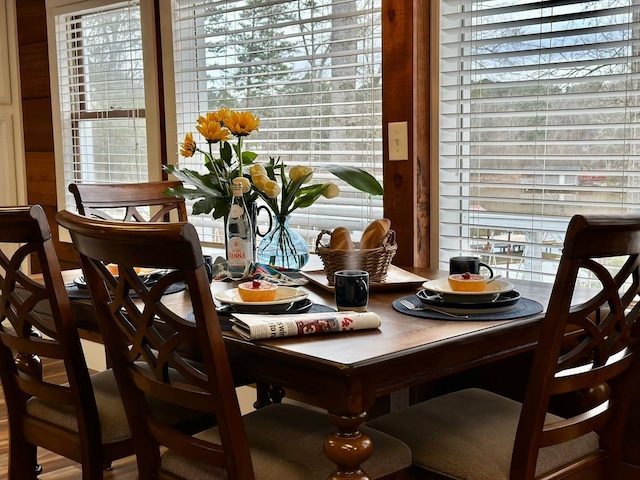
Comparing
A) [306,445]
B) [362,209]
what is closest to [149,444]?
[306,445]

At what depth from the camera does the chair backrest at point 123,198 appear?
2.91 m

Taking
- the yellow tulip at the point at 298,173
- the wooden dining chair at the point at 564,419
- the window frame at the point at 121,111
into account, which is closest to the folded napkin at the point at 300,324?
the wooden dining chair at the point at 564,419

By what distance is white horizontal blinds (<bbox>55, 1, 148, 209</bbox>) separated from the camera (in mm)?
3992

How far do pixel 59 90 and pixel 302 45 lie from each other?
1.80 meters

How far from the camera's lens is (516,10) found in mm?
2580

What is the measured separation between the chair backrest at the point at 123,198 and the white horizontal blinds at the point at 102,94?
38.1 inches

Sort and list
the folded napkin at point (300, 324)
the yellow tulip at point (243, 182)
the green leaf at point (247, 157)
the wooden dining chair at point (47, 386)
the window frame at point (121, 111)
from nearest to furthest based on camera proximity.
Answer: the folded napkin at point (300, 324), the wooden dining chair at point (47, 386), the yellow tulip at point (243, 182), the green leaf at point (247, 157), the window frame at point (121, 111)

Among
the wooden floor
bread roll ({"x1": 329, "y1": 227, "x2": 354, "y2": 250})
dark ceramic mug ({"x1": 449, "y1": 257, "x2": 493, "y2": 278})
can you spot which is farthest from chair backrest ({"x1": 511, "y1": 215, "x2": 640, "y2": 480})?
the wooden floor

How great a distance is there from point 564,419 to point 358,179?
1.13 m

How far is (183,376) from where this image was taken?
1651 mm

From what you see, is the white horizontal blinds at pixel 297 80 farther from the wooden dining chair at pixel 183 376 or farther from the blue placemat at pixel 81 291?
the wooden dining chair at pixel 183 376

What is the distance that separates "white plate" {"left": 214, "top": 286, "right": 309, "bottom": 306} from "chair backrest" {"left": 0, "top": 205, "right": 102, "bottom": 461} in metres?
0.40

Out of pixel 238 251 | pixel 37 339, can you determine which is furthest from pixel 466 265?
pixel 37 339

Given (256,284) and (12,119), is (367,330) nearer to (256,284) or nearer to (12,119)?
(256,284)
